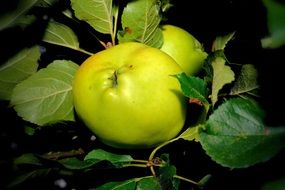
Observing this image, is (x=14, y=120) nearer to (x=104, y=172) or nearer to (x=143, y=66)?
(x=104, y=172)

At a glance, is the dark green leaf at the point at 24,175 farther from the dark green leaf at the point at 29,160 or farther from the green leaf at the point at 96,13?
the green leaf at the point at 96,13

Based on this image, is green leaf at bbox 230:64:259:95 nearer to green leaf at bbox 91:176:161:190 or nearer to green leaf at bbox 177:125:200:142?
green leaf at bbox 177:125:200:142

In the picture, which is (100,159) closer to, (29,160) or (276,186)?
(29,160)

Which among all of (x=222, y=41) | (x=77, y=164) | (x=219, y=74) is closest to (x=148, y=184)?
(x=77, y=164)

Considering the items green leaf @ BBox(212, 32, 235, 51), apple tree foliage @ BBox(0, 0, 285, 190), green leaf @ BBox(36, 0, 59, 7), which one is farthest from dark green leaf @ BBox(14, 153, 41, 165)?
green leaf @ BBox(212, 32, 235, 51)

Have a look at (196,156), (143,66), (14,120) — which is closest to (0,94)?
(14,120)

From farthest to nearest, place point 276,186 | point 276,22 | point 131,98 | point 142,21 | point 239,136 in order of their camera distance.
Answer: point 142,21
point 131,98
point 239,136
point 276,186
point 276,22
